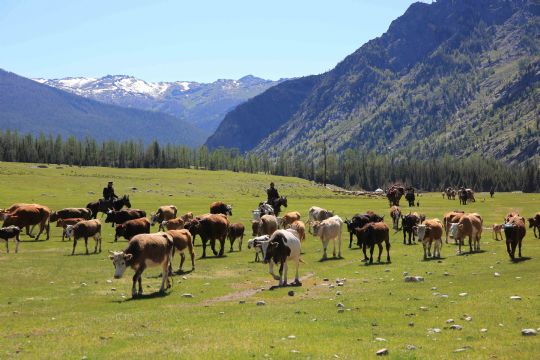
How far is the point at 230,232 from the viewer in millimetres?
43781

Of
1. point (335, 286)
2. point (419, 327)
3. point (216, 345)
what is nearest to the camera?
point (216, 345)

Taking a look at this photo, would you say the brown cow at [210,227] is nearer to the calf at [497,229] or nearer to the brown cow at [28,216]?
the brown cow at [28,216]

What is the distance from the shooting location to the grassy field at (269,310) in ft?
53.3

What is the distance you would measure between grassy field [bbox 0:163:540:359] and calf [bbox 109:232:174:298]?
1088 millimetres

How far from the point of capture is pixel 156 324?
19.6m

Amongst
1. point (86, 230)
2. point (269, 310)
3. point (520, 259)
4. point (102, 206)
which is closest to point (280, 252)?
point (269, 310)

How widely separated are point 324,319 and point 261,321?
2182mm

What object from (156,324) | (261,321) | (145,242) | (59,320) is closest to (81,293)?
(145,242)

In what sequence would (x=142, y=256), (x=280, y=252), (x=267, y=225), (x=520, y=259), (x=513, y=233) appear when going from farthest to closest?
(x=267, y=225) < (x=513, y=233) < (x=520, y=259) < (x=280, y=252) < (x=142, y=256)

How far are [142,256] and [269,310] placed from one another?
23.4ft

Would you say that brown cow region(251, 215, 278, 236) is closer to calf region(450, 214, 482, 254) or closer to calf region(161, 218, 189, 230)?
calf region(161, 218, 189, 230)

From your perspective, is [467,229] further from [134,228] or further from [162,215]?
[162,215]

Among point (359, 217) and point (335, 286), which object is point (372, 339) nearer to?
point (335, 286)

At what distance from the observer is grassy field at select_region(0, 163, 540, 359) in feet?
53.3
